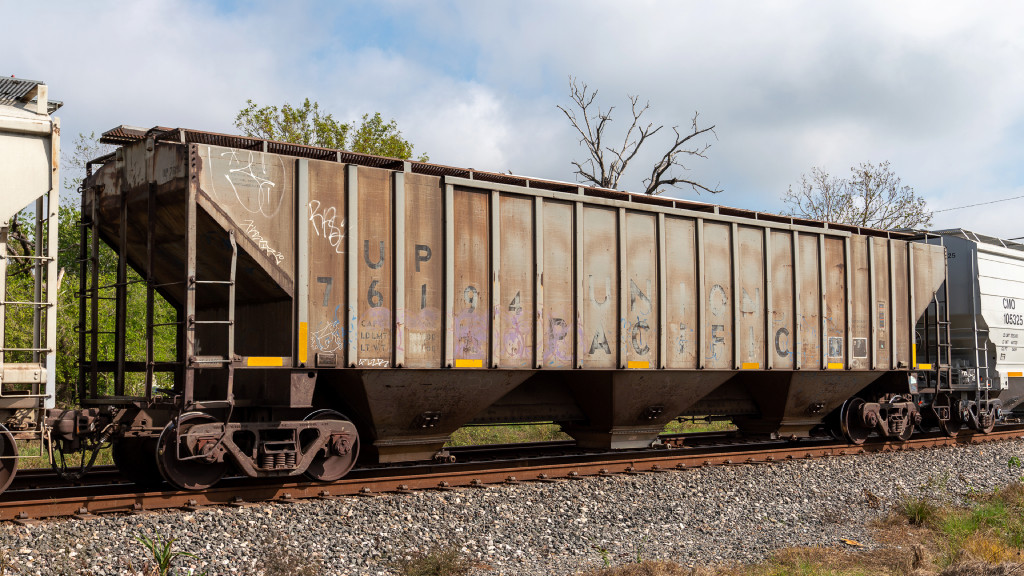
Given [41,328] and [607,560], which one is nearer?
[607,560]

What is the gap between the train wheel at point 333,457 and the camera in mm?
8945

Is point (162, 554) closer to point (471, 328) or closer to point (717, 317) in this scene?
point (471, 328)

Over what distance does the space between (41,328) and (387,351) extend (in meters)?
3.37

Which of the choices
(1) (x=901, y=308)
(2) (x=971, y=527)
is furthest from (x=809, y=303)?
(2) (x=971, y=527)

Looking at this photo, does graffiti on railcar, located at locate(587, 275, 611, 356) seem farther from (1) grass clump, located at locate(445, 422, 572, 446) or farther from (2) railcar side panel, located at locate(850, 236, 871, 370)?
(1) grass clump, located at locate(445, 422, 572, 446)

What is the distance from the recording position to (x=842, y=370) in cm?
1349

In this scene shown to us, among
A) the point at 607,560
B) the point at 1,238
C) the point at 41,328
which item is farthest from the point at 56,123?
the point at 607,560

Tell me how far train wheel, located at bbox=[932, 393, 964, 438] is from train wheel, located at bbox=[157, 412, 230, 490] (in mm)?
12849

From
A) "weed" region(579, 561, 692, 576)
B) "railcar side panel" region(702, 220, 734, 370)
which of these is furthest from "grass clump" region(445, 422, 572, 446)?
"weed" region(579, 561, 692, 576)

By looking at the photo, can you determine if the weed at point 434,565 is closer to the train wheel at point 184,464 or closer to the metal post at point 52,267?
the train wheel at point 184,464

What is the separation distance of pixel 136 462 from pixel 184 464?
1142mm

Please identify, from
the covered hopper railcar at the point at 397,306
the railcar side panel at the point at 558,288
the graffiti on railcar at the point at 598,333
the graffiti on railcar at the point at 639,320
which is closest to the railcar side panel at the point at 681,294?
the covered hopper railcar at the point at 397,306

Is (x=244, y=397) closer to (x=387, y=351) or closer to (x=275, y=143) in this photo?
(x=387, y=351)

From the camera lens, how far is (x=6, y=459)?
747 centimetres
